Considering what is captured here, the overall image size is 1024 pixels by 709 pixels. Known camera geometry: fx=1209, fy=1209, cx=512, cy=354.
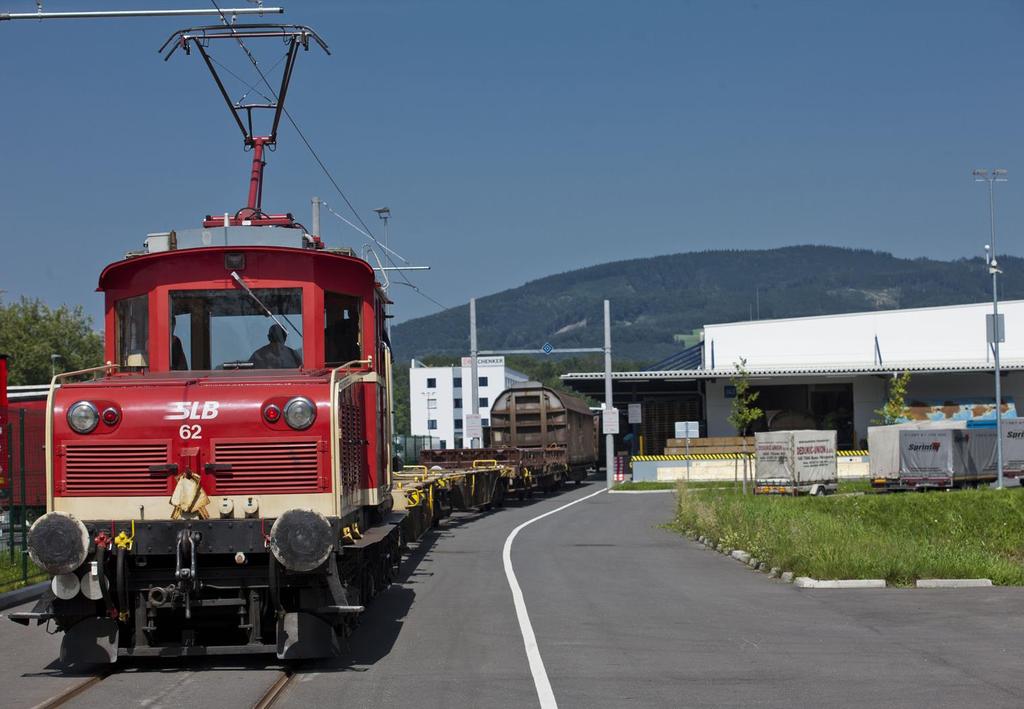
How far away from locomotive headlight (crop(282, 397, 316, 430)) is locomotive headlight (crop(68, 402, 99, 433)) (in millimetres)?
1602

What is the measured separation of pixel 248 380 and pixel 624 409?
7358 cm

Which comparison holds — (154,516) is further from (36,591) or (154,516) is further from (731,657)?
(36,591)

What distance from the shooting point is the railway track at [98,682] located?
Result: 880 centimetres

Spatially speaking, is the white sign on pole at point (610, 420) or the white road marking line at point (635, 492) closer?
the white road marking line at point (635, 492)

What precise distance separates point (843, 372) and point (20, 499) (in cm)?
5049

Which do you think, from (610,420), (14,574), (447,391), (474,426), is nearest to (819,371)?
(610,420)

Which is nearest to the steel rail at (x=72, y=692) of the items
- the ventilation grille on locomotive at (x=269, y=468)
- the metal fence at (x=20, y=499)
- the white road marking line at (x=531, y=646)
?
the ventilation grille on locomotive at (x=269, y=468)

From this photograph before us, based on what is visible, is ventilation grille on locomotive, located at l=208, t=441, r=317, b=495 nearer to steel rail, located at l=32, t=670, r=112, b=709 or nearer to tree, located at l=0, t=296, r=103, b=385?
steel rail, located at l=32, t=670, r=112, b=709

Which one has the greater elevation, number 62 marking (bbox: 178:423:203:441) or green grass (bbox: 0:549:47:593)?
number 62 marking (bbox: 178:423:203:441)

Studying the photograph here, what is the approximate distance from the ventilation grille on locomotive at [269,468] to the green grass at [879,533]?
915cm

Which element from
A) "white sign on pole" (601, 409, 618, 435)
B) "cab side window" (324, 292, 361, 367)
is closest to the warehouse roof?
"white sign on pole" (601, 409, 618, 435)

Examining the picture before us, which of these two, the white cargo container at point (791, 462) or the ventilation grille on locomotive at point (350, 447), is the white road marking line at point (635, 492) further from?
the ventilation grille on locomotive at point (350, 447)

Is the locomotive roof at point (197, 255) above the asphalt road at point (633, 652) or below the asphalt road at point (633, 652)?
above

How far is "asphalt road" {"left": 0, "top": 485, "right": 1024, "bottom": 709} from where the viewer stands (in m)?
9.11
